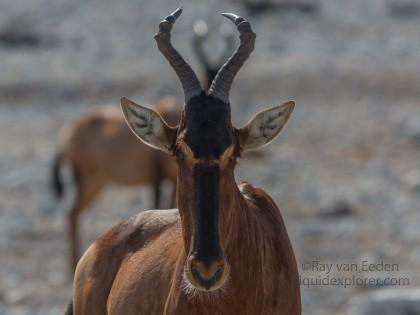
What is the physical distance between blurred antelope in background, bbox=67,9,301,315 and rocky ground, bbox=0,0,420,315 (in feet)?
16.1

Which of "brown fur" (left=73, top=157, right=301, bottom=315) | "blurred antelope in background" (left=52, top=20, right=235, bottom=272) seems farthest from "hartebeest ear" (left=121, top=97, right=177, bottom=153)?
"blurred antelope in background" (left=52, top=20, right=235, bottom=272)

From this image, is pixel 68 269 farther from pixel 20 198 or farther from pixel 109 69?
pixel 109 69

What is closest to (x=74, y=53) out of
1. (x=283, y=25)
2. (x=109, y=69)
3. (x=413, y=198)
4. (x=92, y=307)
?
(x=109, y=69)

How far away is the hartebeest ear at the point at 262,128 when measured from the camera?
21.5ft

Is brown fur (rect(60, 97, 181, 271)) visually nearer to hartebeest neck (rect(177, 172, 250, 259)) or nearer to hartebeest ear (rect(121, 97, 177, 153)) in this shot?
hartebeest ear (rect(121, 97, 177, 153))

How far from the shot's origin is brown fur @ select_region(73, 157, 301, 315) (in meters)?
6.39

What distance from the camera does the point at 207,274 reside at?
589 cm

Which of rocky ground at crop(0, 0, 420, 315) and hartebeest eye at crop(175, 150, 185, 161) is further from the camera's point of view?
rocky ground at crop(0, 0, 420, 315)

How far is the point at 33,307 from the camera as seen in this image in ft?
40.9

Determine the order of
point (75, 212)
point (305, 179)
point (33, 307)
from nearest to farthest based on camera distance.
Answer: point (33, 307), point (75, 212), point (305, 179)

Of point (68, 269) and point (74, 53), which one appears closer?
point (68, 269)

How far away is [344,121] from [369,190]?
5761 mm

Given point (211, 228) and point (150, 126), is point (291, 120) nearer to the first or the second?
point (150, 126)

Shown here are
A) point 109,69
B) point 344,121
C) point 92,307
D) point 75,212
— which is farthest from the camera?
point 109,69
